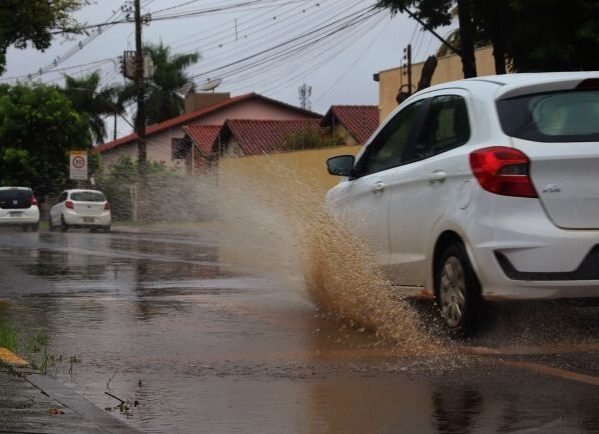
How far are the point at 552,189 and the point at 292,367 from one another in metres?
2.01

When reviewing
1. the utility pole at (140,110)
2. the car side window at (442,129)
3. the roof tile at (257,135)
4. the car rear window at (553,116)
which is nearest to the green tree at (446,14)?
the car side window at (442,129)

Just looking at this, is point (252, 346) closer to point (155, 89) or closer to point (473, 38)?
point (473, 38)

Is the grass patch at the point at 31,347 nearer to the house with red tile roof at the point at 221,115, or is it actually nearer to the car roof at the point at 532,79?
the car roof at the point at 532,79

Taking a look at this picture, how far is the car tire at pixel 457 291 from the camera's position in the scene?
7836 millimetres

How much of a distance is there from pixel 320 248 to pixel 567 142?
281cm

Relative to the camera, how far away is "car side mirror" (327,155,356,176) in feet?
32.6

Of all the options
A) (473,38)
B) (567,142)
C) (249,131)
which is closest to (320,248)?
(567,142)

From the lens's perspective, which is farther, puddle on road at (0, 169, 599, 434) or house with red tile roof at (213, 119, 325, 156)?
house with red tile roof at (213, 119, 325, 156)

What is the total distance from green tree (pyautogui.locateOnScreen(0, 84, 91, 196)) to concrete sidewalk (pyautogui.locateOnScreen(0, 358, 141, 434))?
5408cm

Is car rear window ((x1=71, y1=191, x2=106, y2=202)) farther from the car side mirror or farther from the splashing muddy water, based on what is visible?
the car side mirror

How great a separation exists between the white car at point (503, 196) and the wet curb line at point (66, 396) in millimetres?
2837

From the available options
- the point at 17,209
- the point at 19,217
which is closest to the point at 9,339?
the point at 19,217

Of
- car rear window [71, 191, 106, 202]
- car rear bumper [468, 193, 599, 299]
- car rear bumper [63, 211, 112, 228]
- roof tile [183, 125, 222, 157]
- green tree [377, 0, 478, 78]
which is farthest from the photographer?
roof tile [183, 125, 222, 157]

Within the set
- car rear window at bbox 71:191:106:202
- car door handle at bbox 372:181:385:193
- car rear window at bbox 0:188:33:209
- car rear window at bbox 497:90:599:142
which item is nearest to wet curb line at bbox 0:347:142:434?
car door handle at bbox 372:181:385:193
